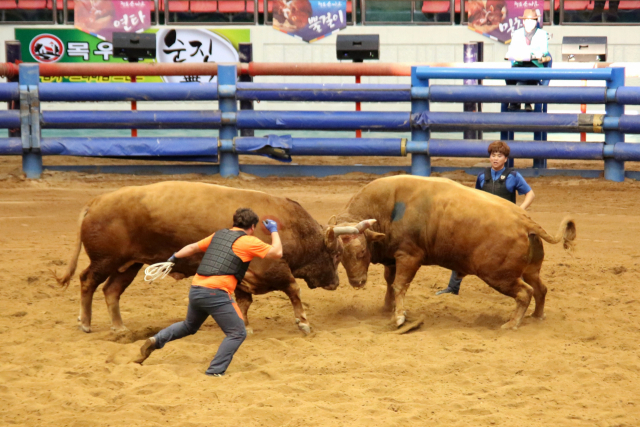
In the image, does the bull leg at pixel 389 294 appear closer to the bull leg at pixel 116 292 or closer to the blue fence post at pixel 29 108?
the bull leg at pixel 116 292

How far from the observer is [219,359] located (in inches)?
228

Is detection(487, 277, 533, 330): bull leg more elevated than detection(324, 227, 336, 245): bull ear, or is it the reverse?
detection(324, 227, 336, 245): bull ear

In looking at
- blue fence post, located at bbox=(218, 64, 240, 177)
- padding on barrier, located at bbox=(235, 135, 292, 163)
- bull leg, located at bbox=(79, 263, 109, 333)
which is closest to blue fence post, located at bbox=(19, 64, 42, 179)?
blue fence post, located at bbox=(218, 64, 240, 177)

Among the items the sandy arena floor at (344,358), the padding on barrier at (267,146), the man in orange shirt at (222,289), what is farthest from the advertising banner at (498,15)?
the man in orange shirt at (222,289)

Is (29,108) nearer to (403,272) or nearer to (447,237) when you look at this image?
(403,272)

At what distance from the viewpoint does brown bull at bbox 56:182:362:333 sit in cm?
682

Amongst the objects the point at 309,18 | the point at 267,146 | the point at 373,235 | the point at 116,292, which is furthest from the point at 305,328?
the point at 309,18

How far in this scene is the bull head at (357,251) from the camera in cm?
714

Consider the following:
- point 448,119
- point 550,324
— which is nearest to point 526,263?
point 550,324

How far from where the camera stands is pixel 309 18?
18078 mm

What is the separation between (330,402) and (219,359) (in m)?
0.98

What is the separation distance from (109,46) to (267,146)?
5858 mm

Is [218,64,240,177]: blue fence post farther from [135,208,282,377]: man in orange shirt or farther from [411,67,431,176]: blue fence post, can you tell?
[135,208,282,377]: man in orange shirt

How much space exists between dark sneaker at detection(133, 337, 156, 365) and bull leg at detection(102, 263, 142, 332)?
3.56 ft
